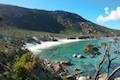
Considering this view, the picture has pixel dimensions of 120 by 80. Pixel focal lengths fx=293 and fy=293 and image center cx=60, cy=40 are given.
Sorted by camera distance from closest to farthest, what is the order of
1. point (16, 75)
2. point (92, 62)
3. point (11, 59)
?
point (16, 75) → point (11, 59) → point (92, 62)

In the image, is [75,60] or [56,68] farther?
[75,60]

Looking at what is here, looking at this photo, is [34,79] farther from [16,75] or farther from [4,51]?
[4,51]

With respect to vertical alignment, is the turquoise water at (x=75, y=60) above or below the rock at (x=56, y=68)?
below

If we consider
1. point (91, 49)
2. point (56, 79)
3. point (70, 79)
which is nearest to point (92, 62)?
point (91, 49)

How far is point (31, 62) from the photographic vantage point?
104 feet

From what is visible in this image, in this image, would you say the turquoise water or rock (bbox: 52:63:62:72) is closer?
rock (bbox: 52:63:62:72)

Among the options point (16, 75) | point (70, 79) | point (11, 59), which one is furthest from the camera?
point (70, 79)

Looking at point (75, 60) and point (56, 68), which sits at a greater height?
point (56, 68)

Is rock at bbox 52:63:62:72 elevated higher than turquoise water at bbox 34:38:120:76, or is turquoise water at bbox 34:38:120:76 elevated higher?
rock at bbox 52:63:62:72

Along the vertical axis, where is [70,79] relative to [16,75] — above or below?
below

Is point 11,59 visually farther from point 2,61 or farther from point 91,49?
point 91,49

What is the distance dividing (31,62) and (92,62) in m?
50.2

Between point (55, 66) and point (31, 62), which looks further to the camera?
point (55, 66)

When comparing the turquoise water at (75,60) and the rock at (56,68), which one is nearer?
the rock at (56,68)
